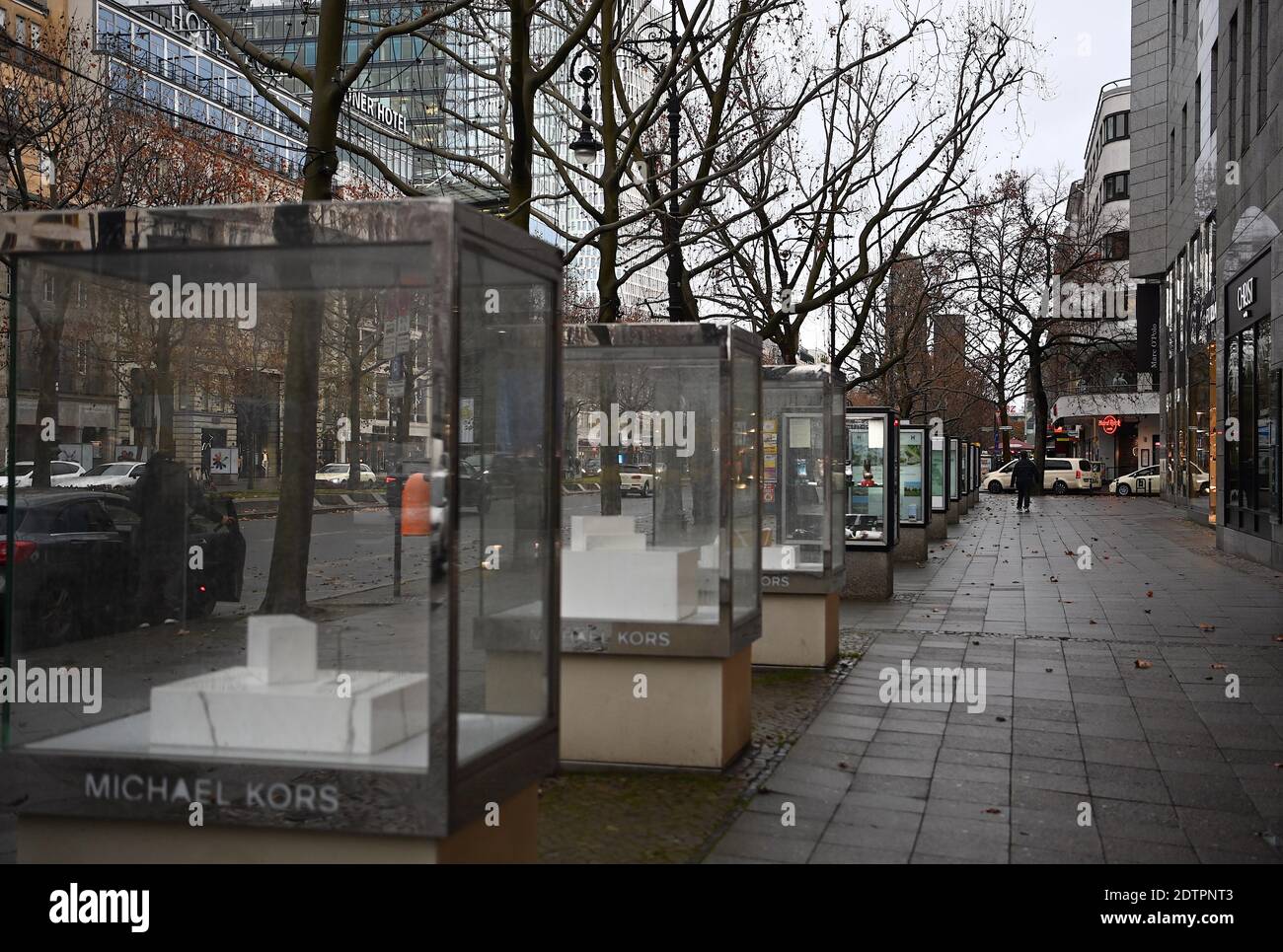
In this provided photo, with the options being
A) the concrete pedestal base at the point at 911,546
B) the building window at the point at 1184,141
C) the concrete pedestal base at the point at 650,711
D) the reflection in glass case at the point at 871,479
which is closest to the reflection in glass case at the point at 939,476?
the concrete pedestal base at the point at 911,546

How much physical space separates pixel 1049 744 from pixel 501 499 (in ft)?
15.9

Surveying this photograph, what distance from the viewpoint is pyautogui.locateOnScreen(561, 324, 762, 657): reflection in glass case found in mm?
7797

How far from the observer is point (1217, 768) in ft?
25.1

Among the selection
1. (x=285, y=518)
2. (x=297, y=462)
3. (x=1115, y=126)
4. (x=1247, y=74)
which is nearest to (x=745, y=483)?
(x=297, y=462)

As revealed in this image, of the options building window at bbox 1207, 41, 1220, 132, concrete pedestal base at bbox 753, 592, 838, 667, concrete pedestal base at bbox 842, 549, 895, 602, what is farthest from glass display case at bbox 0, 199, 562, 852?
building window at bbox 1207, 41, 1220, 132

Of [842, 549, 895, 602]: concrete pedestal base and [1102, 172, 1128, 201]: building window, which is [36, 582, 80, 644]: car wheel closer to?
[842, 549, 895, 602]: concrete pedestal base

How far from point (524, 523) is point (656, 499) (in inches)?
139

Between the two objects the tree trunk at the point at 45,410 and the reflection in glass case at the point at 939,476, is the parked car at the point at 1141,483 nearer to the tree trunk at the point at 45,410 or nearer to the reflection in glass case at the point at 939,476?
the reflection in glass case at the point at 939,476

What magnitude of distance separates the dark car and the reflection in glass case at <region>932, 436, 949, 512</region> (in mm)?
25585

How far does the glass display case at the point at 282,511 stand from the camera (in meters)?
4.14

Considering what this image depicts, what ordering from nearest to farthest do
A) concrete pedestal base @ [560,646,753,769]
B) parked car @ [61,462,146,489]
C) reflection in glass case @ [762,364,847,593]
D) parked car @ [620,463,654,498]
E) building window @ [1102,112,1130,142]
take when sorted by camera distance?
1. parked car @ [61,462,146,489]
2. concrete pedestal base @ [560,646,753,769]
3. parked car @ [620,463,654,498]
4. reflection in glass case @ [762,364,847,593]
5. building window @ [1102,112,1130,142]

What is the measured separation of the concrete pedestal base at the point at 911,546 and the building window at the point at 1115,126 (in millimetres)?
55954

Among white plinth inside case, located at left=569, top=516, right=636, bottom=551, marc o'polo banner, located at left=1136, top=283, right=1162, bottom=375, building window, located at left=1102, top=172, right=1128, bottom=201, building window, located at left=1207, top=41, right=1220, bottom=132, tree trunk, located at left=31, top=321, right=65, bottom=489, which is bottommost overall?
white plinth inside case, located at left=569, top=516, right=636, bottom=551
